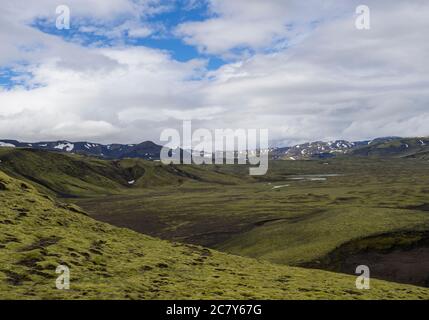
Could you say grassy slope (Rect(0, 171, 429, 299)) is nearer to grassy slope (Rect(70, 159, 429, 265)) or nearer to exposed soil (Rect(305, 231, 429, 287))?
exposed soil (Rect(305, 231, 429, 287))

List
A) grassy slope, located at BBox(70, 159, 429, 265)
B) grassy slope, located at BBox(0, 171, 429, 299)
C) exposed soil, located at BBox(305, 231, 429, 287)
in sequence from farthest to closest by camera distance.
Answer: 1. grassy slope, located at BBox(70, 159, 429, 265)
2. exposed soil, located at BBox(305, 231, 429, 287)
3. grassy slope, located at BBox(0, 171, 429, 299)

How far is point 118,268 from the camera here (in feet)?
142

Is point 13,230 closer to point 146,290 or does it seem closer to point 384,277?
point 146,290

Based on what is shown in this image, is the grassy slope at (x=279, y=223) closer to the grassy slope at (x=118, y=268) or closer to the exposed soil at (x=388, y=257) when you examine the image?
the exposed soil at (x=388, y=257)

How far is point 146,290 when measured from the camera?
35.6 metres

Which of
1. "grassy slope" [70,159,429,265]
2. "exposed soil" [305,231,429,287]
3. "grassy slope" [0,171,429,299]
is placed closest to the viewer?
"grassy slope" [0,171,429,299]

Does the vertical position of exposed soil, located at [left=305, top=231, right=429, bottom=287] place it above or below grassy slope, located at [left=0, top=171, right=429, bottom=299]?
below

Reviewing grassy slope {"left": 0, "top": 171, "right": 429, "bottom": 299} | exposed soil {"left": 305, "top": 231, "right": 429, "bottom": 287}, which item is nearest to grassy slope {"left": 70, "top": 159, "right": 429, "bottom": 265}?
exposed soil {"left": 305, "top": 231, "right": 429, "bottom": 287}

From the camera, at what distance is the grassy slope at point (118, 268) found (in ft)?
115

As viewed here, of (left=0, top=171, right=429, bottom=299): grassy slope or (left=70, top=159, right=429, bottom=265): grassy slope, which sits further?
(left=70, top=159, right=429, bottom=265): grassy slope

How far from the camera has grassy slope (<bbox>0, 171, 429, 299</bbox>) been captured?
34969mm

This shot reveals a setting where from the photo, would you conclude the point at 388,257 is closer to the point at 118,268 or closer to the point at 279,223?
the point at 279,223

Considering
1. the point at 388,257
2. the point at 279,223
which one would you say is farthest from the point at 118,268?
the point at 279,223
